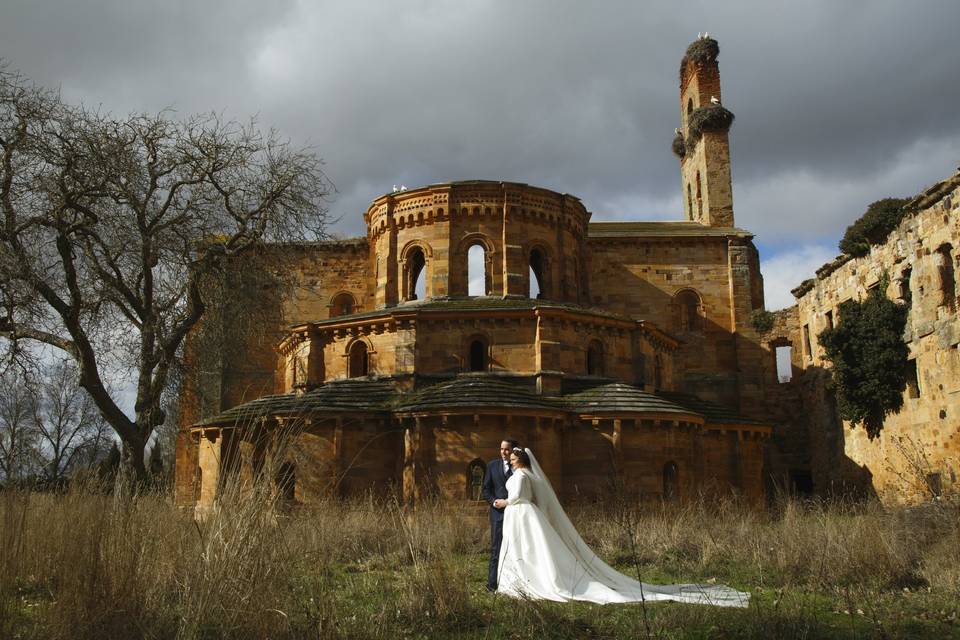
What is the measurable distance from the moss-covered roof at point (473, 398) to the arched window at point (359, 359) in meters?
2.91

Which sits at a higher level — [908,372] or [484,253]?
[484,253]

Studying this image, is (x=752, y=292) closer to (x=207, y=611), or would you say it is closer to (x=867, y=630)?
(x=867, y=630)

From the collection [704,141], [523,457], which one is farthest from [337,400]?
[704,141]

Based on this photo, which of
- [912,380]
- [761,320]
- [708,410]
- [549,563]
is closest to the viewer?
[549,563]

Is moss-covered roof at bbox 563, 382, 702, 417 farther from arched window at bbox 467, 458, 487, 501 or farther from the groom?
the groom

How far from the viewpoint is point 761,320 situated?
32969 millimetres

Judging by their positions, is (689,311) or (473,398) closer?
(473,398)

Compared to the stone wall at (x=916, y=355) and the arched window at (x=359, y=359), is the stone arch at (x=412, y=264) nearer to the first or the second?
the arched window at (x=359, y=359)

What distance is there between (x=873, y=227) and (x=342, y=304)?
65.6ft

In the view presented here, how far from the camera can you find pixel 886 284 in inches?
1006

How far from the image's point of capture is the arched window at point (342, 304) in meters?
33.6

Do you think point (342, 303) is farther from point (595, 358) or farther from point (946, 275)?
point (946, 275)

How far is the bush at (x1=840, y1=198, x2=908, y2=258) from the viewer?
2506 centimetres

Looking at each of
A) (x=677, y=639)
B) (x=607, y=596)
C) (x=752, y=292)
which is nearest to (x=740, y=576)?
(x=607, y=596)
